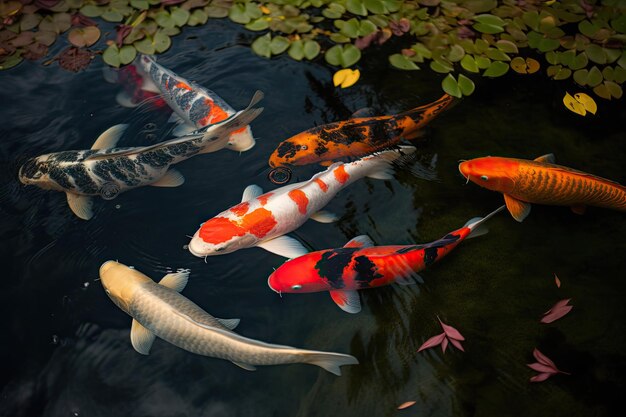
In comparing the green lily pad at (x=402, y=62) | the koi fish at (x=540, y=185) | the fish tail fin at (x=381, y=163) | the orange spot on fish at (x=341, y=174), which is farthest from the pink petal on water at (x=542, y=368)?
the green lily pad at (x=402, y=62)

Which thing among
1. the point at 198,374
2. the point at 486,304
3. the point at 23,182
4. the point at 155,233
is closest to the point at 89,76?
the point at 23,182

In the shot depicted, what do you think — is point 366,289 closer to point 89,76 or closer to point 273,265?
point 273,265

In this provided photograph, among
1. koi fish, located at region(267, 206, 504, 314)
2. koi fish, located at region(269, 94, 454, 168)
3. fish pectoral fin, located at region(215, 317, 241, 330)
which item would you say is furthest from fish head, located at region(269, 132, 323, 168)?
fish pectoral fin, located at region(215, 317, 241, 330)

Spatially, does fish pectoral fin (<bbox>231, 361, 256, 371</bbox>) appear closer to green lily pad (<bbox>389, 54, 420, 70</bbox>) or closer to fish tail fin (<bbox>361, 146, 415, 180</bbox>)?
fish tail fin (<bbox>361, 146, 415, 180</bbox>)

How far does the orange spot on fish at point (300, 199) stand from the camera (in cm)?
371

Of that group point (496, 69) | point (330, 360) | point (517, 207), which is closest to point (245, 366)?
point (330, 360)

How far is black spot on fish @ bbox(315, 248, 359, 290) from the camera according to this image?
10.9ft

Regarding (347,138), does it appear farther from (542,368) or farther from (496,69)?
(542,368)

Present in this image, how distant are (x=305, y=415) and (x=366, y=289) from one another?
3.08 ft

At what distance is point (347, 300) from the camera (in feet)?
11.2

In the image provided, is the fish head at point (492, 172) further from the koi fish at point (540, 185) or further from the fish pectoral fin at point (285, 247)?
the fish pectoral fin at point (285, 247)

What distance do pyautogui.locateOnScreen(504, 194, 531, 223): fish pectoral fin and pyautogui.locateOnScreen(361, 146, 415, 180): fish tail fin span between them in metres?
0.93

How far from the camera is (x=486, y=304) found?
139 inches

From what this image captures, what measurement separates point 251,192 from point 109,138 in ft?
4.61
